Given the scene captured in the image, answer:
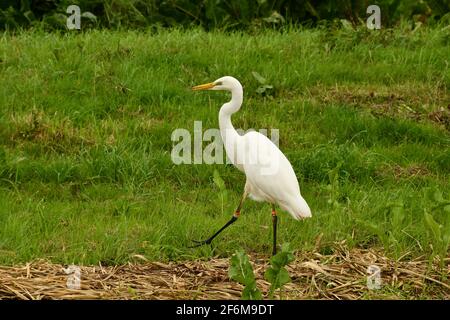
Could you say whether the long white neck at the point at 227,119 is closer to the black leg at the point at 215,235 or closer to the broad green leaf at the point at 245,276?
the black leg at the point at 215,235

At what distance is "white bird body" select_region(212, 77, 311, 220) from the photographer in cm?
671

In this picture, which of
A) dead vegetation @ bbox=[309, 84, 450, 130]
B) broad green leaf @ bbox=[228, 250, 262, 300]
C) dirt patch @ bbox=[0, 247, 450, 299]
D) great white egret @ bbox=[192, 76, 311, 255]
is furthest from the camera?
dead vegetation @ bbox=[309, 84, 450, 130]

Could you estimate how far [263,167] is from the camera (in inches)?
269

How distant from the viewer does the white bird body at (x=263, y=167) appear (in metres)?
6.71

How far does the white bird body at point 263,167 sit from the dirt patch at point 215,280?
489mm

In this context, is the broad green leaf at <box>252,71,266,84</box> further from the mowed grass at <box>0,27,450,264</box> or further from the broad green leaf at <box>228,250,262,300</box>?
the broad green leaf at <box>228,250,262,300</box>

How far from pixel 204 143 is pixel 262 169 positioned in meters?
1.94

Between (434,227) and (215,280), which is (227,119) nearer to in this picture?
(215,280)

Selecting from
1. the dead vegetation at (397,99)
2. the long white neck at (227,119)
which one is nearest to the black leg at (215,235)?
the long white neck at (227,119)

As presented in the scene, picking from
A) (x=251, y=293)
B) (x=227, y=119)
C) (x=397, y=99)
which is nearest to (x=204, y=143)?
(x=227, y=119)

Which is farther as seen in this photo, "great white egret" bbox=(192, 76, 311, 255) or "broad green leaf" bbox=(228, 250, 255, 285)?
"great white egret" bbox=(192, 76, 311, 255)

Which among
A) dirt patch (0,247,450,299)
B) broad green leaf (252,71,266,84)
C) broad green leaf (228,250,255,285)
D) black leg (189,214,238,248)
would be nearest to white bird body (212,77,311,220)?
black leg (189,214,238,248)
